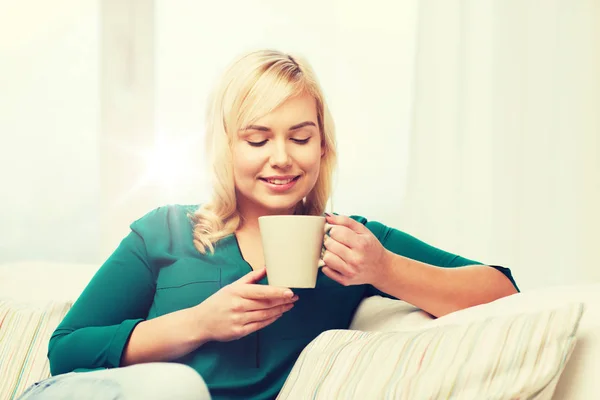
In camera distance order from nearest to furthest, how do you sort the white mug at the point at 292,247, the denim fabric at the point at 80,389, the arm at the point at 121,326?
the denim fabric at the point at 80,389, the white mug at the point at 292,247, the arm at the point at 121,326

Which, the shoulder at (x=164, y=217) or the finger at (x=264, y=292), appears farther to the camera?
the shoulder at (x=164, y=217)

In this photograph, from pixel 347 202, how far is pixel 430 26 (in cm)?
68

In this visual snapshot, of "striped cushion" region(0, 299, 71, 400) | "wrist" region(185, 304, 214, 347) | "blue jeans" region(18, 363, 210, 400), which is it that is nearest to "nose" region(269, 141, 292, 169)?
"wrist" region(185, 304, 214, 347)

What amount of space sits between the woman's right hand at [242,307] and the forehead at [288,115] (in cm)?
29

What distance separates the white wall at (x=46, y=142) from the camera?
2.30 meters

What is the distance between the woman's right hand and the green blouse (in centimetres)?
14

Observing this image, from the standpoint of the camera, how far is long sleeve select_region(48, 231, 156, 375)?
3.25 ft

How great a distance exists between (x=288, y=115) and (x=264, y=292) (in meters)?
0.35

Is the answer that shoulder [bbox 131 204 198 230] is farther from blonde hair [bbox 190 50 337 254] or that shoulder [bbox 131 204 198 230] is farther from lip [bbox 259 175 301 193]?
lip [bbox 259 175 301 193]

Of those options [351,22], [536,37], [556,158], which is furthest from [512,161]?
[351,22]

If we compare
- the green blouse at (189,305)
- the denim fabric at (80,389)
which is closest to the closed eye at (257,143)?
the green blouse at (189,305)

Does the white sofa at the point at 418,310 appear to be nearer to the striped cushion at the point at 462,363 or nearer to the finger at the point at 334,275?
the striped cushion at the point at 462,363

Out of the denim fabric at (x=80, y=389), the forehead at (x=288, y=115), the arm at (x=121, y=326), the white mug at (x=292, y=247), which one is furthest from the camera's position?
the forehead at (x=288, y=115)

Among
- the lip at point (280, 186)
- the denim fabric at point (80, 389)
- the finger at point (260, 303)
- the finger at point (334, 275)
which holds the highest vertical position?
the lip at point (280, 186)
